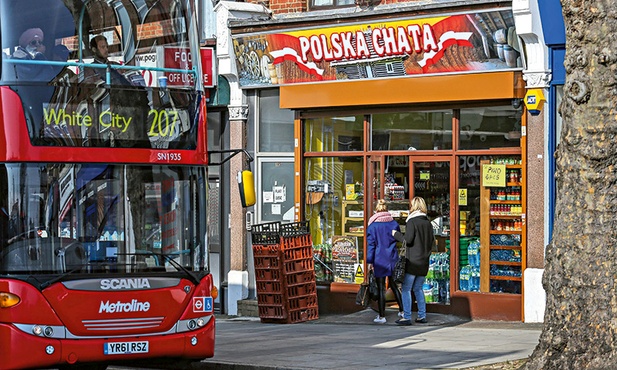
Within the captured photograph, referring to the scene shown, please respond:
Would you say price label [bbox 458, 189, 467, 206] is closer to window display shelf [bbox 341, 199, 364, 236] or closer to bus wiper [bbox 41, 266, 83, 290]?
window display shelf [bbox 341, 199, 364, 236]

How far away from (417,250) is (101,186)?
6.11m

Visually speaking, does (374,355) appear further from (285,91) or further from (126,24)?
(285,91)

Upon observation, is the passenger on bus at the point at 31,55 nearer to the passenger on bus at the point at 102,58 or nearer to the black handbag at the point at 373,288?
the passenger on bus at the point at 102,58

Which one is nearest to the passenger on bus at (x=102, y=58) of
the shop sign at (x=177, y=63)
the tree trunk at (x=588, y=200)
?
the shop sign at (x=177, y=63)

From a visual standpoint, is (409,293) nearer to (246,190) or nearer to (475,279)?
(475,279)

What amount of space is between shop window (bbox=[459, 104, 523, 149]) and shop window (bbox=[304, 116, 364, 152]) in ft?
6.00

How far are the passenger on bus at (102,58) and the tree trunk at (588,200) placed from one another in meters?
4.24

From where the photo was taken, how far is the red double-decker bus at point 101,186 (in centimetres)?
1028

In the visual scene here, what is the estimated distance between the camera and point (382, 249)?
15.8 m

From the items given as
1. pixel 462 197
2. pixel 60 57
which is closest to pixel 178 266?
pixel 60 57

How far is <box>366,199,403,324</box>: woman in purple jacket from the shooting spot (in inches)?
623

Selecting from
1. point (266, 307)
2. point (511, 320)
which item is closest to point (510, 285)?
point (511, 320)

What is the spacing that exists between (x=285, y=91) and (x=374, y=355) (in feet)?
20.5

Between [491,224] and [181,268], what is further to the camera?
[491,224]
